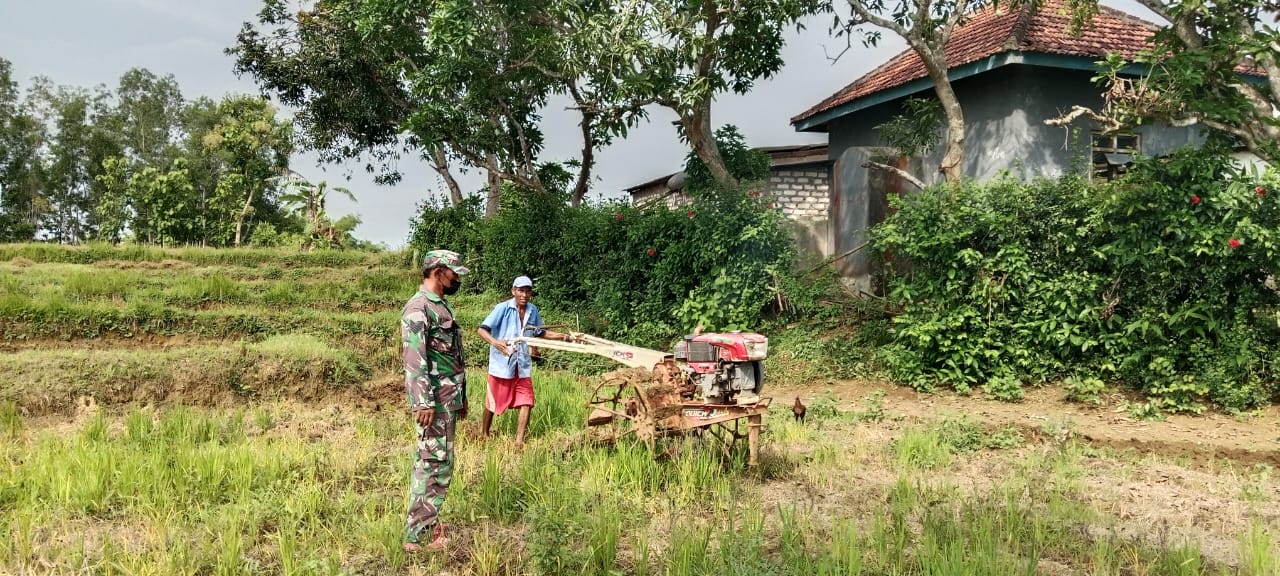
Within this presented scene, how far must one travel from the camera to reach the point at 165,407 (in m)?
9.15

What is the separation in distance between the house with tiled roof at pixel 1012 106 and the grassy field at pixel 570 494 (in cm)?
437

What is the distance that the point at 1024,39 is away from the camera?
37.4 ft

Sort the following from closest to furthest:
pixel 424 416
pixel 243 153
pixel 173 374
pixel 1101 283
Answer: pixel 424 416, pixel 1101 283, pixel 173 374, pixel 243 153

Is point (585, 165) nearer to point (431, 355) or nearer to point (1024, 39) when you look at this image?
point (1024, 39)

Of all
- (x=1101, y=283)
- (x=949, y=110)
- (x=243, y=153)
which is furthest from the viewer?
(x=243, y=153)

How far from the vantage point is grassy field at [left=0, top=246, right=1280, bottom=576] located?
4098 mm

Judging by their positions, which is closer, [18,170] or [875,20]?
[875,20]

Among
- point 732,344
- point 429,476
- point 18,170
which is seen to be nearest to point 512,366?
point 732,344

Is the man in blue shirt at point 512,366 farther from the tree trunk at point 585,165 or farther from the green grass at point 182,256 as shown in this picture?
the green grass at point 182,256

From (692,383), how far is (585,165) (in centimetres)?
1144

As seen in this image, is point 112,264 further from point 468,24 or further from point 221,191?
point 221,191

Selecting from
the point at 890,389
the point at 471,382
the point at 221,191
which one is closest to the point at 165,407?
the point at 471,382

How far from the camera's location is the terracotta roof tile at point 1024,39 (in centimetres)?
1130

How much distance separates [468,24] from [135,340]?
6.80 m
